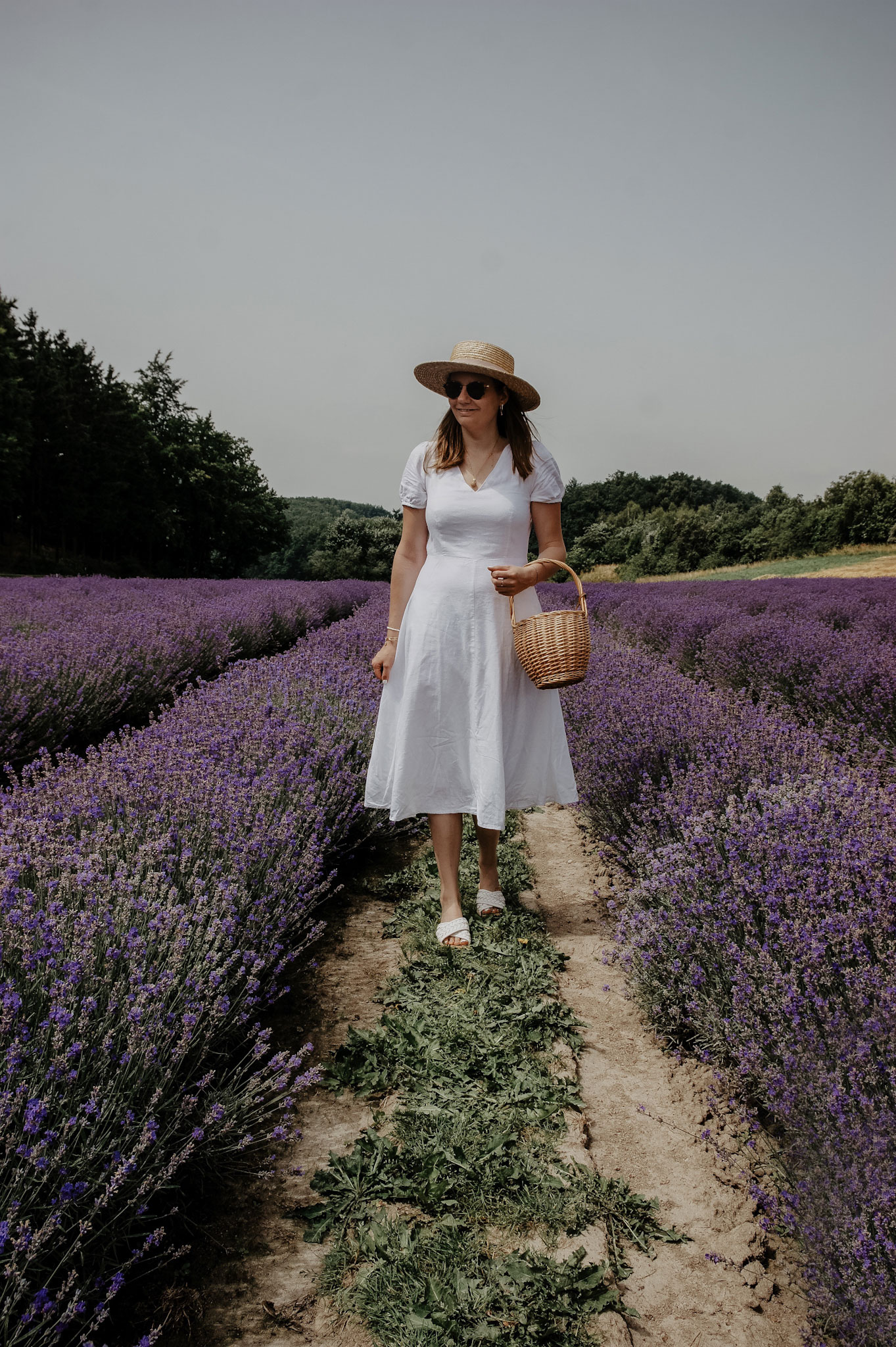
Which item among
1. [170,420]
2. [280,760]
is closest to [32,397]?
[170,420]

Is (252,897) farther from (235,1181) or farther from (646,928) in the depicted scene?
(646,928)

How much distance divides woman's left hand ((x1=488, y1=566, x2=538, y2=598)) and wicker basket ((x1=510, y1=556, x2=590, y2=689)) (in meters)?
0.11

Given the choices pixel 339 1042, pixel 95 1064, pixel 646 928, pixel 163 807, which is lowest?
pixel 339 1042

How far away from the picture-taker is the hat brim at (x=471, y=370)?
86.7 inches

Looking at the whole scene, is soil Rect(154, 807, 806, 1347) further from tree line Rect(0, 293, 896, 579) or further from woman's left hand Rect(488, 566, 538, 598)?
tree line Rect(0, 293, 896, 579)

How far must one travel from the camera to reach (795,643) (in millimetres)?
5152

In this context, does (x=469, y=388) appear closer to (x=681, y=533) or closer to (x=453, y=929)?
(x=453, y=929)

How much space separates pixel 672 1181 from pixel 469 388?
6.92ft

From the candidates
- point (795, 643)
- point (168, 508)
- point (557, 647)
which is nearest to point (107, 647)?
point (557, 647)

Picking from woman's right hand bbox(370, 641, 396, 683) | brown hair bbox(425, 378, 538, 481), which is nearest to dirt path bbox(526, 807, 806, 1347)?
woman's right hand bbox(370, 641, 396, 683)

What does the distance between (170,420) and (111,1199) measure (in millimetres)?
38302

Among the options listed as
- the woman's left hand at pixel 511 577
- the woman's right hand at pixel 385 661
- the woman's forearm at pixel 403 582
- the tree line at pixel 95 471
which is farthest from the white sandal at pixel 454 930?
the tree line at pixel 95 471

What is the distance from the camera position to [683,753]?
9.79 ft

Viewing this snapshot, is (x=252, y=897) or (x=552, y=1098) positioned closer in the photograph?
(x=552, y=1098)
